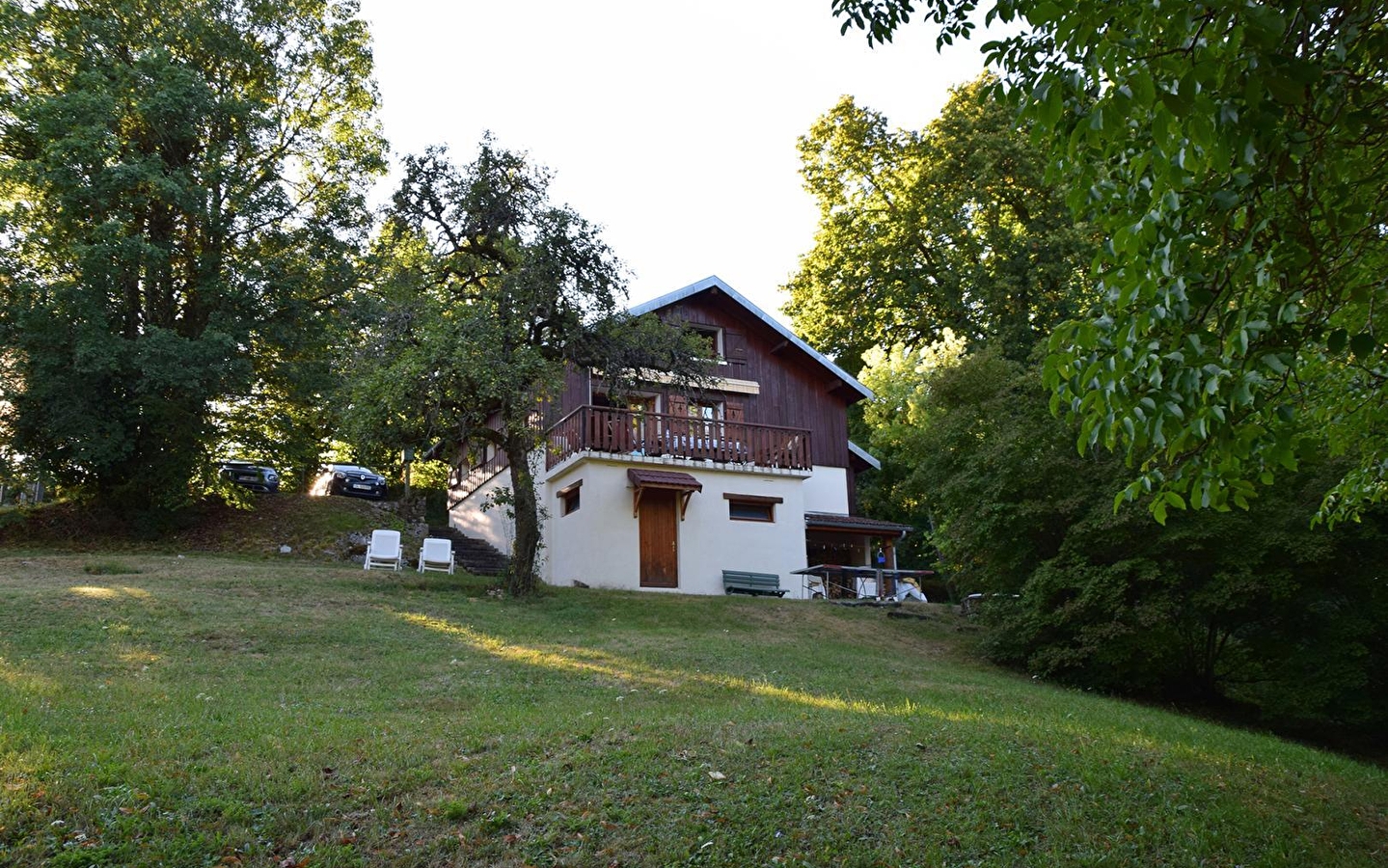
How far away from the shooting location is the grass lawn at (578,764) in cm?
603

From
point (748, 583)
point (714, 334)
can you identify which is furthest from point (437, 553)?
point (714, 334)

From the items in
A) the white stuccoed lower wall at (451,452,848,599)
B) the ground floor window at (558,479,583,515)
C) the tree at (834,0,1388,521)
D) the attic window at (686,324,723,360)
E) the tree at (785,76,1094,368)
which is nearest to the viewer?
the tree at (834,0,1388,521)

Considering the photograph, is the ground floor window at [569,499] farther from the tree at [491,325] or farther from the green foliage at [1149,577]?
the green foliage at [1149,577]

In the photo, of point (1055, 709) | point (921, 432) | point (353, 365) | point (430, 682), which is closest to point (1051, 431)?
point (921, 432)

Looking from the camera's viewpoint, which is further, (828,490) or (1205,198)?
(828,490)

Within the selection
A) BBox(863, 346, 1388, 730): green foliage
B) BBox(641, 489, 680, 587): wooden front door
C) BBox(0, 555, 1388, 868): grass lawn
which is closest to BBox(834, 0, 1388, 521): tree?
BBox(0, 555, 1388, 868): grass lawn

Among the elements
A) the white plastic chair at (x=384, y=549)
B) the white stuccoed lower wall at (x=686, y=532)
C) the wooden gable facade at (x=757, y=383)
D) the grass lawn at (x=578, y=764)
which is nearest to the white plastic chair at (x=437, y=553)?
the white plastic chair at (x=384, y=549)

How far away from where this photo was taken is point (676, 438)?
76.1 feet

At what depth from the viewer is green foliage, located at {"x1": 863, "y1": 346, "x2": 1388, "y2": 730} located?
13367 millimetres

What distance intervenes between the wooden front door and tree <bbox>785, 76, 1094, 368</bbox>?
34.3ft

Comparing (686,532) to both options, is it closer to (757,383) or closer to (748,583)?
(748,583)

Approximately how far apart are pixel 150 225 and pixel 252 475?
837 centimetres

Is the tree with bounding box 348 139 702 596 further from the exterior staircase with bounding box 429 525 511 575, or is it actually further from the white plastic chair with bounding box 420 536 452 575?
the exterior staircase with bounding box 429 525 511 575

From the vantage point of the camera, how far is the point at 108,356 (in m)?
21.8
